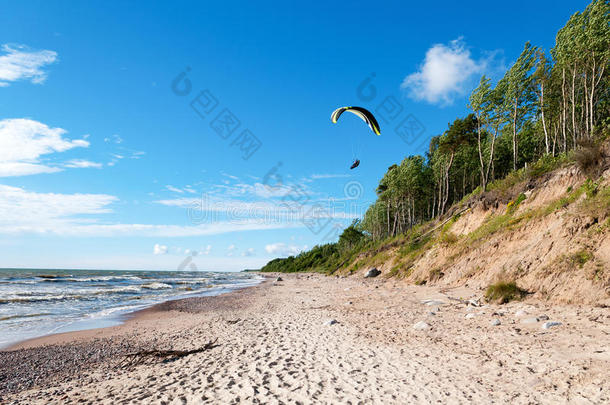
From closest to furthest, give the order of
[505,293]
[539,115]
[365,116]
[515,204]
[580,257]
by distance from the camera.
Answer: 1. [580,257]
2. [505,293]
3. [515,204]
4. [365,116]
5. [539,115]

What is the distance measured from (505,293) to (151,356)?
11672mm

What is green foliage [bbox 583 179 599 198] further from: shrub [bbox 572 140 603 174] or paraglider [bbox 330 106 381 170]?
paraglider [bbox 330 106 381 170]

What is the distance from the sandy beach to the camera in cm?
510

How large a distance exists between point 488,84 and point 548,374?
107 ft

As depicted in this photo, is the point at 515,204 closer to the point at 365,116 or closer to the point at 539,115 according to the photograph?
the point at 365,116

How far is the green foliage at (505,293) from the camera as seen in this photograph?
35.6 feet

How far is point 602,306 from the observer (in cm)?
830

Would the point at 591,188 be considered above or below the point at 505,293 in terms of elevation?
above

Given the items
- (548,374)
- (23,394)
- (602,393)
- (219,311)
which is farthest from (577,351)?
(219,311)

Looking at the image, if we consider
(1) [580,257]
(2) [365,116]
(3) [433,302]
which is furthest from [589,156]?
(2) [365,116]

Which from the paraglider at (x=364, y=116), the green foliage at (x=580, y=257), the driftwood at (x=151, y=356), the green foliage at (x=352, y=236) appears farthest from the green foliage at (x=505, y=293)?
the green foliage at (x=352, y=236)

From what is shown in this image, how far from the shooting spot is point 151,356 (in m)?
8.20

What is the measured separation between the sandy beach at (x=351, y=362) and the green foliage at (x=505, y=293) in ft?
2.17

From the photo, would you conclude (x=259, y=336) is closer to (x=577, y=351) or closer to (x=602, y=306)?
(x=577, y=351)
